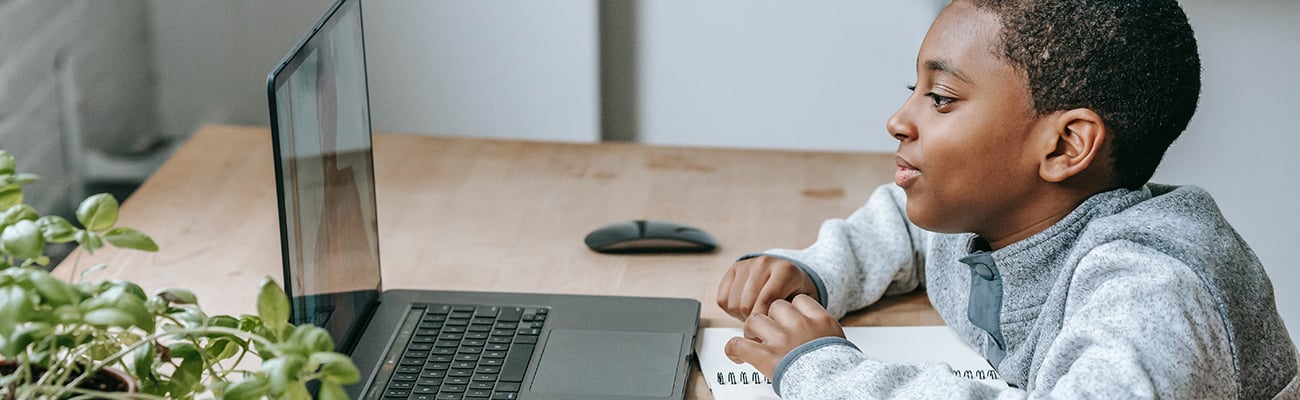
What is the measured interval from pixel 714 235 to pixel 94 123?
1170mm

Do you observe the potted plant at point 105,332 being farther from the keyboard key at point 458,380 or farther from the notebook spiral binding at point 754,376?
the notebook spiral binding at point 754,376

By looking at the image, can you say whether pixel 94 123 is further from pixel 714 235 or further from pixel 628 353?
pixel 628 353

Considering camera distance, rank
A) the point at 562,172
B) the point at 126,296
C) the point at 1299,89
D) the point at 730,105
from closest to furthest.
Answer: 1. the point at 126,296
2. the point at 562,172
3. the point at 1299,89
4. the point at 730,105

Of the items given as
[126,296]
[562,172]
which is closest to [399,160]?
[562,172]

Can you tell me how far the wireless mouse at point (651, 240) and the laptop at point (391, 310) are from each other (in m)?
0.14

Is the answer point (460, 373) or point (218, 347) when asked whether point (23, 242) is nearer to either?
point (218, 347)

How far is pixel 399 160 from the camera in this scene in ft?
5.10

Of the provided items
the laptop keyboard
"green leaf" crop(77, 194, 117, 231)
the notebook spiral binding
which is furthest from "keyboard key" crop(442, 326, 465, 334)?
"green leaf" crop(77, 194, 117, 231)

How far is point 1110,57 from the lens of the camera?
0.88 metres

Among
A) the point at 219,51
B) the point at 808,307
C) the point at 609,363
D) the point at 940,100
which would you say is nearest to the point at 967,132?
the point at 940,100

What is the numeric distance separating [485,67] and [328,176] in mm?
1170

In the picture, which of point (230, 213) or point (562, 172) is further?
point (562, 172)

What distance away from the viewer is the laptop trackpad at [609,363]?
95 cm

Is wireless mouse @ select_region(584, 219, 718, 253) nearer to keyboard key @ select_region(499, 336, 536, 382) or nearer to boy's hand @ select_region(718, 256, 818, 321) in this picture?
boy's hand @ select_region(718, 256, 818, 321)
